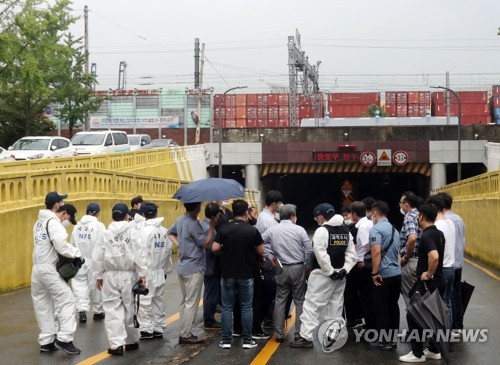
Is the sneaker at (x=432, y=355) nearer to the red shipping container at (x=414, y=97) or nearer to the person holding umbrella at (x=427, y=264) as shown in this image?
the person holding umbrella at (x=427, y=264)

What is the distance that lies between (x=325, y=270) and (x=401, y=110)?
79589 millimetres

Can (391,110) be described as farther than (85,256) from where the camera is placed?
Yes

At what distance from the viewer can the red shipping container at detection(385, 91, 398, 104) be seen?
289 feet

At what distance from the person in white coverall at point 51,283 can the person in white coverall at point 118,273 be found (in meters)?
0.35

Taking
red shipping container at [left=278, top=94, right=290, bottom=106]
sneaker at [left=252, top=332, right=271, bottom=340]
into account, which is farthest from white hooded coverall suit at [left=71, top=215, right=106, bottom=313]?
red shipping container at [left=278, top=94, right=290, bottom=106]

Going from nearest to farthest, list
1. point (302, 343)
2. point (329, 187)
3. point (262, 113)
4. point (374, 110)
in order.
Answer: point (302, 343) → point (329, 187) → point (262, 113) → point (374, 110)

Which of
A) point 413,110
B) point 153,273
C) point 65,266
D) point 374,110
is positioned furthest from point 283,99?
point 65,266

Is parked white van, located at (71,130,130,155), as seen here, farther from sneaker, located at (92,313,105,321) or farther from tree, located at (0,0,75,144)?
sneaker, located at (92,313,105,321)

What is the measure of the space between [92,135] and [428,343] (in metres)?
29.8

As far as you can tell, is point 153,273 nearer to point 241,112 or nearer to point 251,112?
point 251,112

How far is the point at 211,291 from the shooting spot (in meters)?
11.8

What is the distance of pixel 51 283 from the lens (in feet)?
32.8

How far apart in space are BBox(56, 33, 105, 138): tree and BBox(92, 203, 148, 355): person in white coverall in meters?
39.5

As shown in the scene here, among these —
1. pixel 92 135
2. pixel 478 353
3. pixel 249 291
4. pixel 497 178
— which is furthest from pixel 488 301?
pixel 92 135
